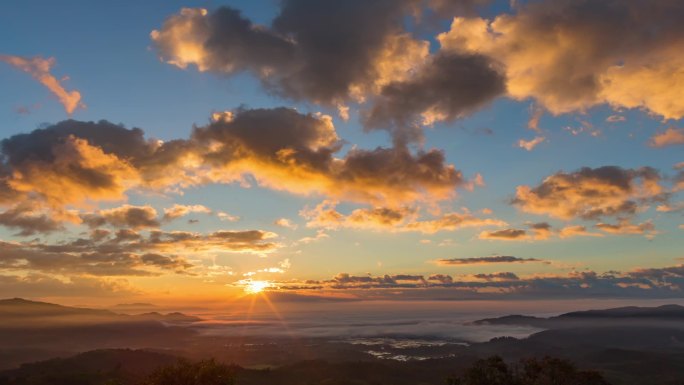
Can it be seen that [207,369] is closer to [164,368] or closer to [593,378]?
[164,368]

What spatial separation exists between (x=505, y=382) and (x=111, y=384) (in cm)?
6600

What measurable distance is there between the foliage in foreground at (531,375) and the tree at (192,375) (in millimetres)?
40384

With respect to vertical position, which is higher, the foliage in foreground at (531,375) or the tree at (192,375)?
the tree at (192,375)

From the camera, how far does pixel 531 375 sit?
3344 inches

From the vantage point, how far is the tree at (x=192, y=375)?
75562mm

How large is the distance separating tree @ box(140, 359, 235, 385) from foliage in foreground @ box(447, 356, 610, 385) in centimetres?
4038

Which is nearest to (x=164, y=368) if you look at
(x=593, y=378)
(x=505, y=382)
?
(x=505, y=382)

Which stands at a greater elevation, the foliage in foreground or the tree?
the tree

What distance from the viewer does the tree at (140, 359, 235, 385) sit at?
75562 millimetres

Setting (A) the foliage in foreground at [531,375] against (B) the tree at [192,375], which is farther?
(A) the foliage in foreground at [531,375]

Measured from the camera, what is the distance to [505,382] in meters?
81.9

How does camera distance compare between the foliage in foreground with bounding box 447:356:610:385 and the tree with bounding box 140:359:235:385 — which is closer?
the tree with bounding box 140:359:235:385

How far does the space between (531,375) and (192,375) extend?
60.2m

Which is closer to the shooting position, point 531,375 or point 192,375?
point 192,375
